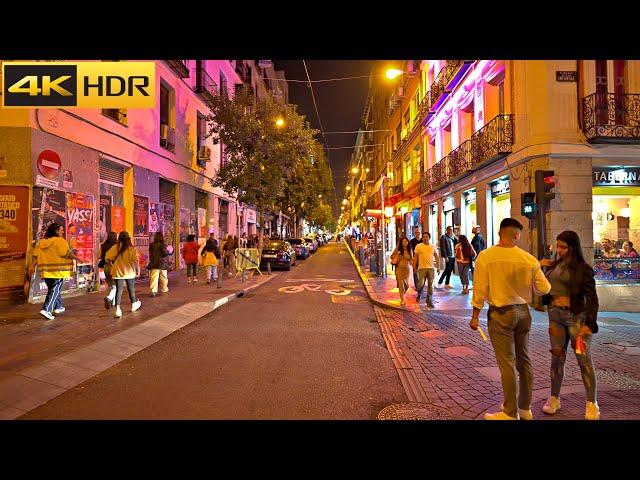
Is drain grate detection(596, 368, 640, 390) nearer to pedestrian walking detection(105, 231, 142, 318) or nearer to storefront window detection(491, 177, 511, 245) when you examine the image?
pedestrian walking detection(105, 231, 142, 318)

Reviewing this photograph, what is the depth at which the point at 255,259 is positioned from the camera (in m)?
17.2

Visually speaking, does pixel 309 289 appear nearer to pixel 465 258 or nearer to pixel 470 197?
pixel 465 258

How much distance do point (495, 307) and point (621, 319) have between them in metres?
7.15

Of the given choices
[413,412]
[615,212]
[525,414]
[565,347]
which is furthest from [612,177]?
[413,412]

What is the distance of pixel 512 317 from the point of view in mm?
3947

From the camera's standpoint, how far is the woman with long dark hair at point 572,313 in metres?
4.05

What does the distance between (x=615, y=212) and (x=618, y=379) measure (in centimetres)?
865

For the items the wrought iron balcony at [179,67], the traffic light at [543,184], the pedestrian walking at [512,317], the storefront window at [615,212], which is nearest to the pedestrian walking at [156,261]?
the wrought iron balcony at [179,67]

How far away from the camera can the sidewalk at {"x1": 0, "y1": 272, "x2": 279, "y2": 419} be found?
498 centimetres

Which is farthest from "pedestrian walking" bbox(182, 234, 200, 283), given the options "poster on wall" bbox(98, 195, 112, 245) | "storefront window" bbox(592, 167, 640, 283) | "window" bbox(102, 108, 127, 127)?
"storefront window" bbox(592, 167, 640, 283)

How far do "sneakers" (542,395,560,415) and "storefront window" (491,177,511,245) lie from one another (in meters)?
10.6

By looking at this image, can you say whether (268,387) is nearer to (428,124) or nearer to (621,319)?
(621,319)
